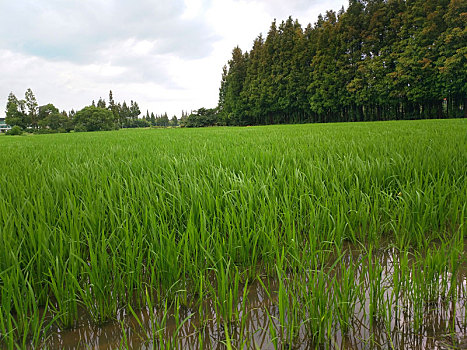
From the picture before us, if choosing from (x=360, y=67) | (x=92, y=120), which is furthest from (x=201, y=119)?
(x=360, y=67)

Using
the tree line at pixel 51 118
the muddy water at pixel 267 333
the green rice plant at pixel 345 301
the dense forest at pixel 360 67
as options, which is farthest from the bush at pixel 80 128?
the green rice plant at pixel 345 301

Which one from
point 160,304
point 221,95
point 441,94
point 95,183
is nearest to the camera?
point 160,304

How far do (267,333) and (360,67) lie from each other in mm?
28406

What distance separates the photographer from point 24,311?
968 mm

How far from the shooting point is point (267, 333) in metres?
0.94

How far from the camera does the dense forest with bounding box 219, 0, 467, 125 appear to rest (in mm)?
20766

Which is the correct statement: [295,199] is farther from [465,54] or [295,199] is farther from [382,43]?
[382,43]

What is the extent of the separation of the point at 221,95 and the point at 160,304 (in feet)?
158

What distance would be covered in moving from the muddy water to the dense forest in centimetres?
2412

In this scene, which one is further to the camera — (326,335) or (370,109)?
(370,109)

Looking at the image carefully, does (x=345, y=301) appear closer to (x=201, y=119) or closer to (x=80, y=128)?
(x=201, y=119)

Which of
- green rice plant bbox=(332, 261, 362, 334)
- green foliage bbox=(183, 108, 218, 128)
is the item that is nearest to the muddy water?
green rice plant bbox=(332, 261, 362, 334)

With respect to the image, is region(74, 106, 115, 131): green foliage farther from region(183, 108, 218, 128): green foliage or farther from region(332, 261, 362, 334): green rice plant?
region(332, 261, 362, 334): green rice plant

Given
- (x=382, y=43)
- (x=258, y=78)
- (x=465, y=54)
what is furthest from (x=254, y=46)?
(x=465, y=54)
